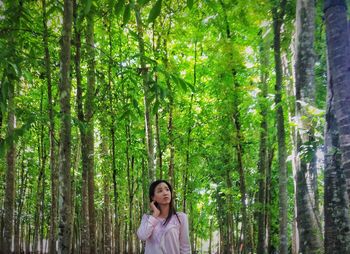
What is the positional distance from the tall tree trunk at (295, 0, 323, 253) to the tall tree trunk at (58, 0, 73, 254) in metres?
3.33

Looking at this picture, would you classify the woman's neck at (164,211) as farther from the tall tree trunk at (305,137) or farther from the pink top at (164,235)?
the tall tree trunk at (305,137)


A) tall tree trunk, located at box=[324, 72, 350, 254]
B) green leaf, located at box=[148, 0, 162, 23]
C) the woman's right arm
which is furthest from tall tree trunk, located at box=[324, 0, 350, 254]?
green leaf, located at box=[148, 0, 162, 23]

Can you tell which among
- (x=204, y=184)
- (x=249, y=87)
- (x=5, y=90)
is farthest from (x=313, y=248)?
(x=204, y=184)

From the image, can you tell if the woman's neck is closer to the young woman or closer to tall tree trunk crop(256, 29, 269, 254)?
the young woman

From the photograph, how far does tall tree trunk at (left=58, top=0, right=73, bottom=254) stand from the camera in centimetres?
434

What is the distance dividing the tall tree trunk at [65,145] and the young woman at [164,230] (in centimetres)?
101

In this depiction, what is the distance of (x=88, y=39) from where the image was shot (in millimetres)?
10078

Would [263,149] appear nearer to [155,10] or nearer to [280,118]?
[280,118]

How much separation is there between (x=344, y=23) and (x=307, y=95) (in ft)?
8.03

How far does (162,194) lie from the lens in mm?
4012

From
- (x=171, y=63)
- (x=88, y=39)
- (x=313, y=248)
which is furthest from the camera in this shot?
(x=171, y=63)

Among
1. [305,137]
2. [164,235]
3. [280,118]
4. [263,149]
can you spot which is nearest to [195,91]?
[164,235]

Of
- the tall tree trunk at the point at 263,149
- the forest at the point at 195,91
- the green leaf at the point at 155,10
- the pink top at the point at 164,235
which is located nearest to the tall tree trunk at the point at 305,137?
the forest at the point at 195,91

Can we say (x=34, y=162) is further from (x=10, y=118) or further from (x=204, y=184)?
(x=10, y=118)
